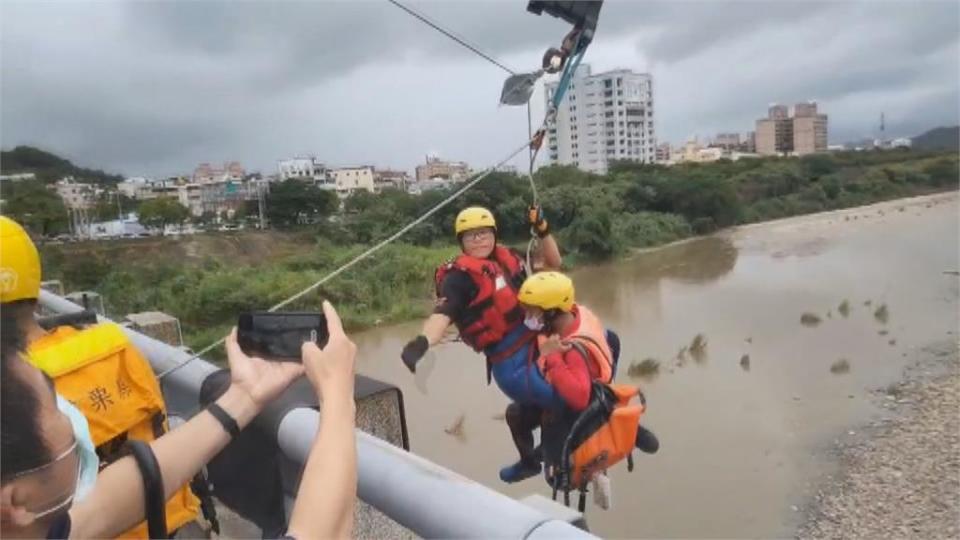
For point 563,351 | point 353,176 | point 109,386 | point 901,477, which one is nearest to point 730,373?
point 901,477

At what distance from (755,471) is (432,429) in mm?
4781

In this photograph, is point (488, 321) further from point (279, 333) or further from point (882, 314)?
point (882, 314)

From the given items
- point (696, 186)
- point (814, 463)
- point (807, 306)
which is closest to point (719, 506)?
point (814, 463)

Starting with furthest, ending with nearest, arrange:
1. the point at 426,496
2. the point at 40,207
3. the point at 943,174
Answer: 1. the point at 943,174
2. the point at 40,207
3. the point at 426,496

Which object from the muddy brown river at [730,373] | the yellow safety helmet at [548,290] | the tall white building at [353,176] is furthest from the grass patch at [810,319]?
the tall white building at [353,176]

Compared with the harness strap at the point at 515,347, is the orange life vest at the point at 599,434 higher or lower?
lower

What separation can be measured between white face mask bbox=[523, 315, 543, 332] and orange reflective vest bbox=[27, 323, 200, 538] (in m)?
1.67

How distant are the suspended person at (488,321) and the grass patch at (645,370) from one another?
11.4 m

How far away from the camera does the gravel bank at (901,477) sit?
832 centimetres

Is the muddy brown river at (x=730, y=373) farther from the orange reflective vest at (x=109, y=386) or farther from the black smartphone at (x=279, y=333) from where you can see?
the black smartphone at (x=279, y=333)

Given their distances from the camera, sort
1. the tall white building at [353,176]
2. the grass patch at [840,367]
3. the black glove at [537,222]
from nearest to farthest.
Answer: the black glove at [537,222] → the grass patch at [840,367] → the tall white building at [353,176]

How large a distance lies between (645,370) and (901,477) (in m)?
5.29

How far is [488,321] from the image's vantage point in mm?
3193

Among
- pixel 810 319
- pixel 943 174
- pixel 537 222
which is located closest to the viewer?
pixel 537 222
